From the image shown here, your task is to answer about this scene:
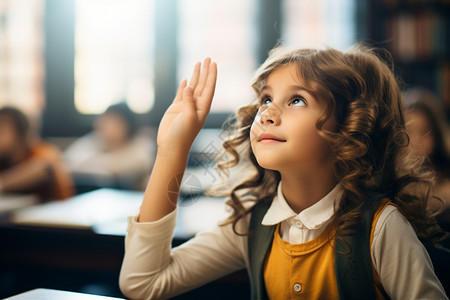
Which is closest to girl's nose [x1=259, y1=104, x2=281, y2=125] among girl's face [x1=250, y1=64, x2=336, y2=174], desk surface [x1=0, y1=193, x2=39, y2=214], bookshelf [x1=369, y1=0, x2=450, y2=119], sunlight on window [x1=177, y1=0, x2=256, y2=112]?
girl's face [x1=250, y1=64, x2=336, y2=174]

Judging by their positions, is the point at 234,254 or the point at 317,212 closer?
the point at 317,212

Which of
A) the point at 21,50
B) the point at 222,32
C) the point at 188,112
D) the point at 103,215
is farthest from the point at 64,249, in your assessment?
the point at 21,50

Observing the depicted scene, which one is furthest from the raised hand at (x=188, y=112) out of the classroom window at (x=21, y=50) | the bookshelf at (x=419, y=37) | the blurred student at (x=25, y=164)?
the classroom window at (x=21, y=50)

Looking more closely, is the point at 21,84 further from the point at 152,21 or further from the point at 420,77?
the point at 420,77

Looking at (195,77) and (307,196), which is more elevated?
(195,77)

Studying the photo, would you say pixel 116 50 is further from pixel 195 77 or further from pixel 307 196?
pixel 307 196

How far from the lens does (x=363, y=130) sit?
0.73m

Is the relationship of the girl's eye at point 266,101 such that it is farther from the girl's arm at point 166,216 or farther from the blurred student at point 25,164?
the blurred student at point 25,164

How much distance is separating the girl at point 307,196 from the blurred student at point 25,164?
152cm

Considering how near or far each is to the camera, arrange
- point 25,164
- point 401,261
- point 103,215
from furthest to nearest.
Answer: point 25,164
point 103,215
point 401,261

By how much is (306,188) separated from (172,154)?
0.26 metres

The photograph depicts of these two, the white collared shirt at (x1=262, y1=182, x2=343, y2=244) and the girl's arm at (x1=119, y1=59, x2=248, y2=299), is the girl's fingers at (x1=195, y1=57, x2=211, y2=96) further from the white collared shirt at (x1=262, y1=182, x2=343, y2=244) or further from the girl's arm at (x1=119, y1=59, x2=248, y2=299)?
the white collared shirt at (x1=262, y1=182, x2=343, y2=244)

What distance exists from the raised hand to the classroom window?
14.7 feet

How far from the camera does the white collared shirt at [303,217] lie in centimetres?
77
